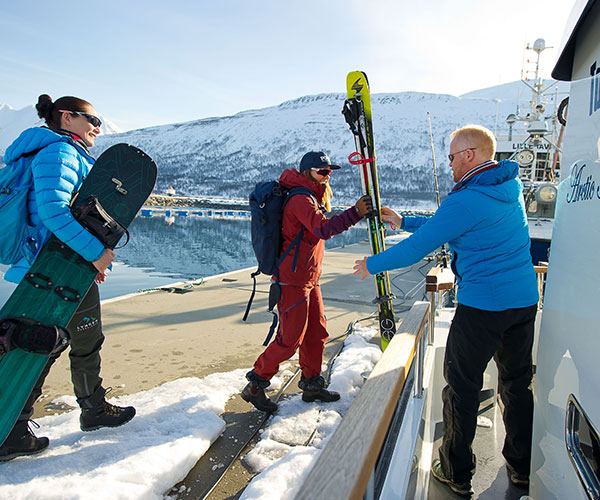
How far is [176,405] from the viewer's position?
2684 millimetres

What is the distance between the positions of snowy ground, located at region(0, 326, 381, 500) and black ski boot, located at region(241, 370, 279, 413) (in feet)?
0.30

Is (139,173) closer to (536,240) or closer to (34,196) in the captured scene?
(34,196)

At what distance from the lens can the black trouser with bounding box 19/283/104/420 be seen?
2250 mm

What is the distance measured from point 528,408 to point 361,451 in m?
1.71

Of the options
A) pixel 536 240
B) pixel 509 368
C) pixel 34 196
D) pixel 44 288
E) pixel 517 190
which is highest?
pixel 34 196

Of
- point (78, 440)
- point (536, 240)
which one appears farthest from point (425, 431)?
point (536, 240)

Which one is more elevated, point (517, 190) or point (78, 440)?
point (517, 190)

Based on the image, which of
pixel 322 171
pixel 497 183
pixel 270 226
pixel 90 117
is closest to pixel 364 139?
pixel 322 171

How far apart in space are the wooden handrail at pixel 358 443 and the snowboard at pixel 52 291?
1.71 metres

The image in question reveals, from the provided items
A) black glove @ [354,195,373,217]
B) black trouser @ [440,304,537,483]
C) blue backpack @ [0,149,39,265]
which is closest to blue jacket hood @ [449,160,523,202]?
black trouser @ [440,304,537,483]

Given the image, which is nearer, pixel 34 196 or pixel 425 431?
pixel 34 196

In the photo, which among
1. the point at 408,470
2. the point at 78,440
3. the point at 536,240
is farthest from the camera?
the point at 536,240

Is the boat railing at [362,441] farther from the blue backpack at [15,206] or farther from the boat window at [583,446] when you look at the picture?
the blue backpack at [15,206]

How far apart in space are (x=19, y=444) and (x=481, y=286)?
2.54m
